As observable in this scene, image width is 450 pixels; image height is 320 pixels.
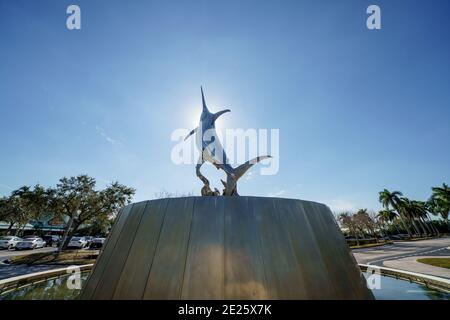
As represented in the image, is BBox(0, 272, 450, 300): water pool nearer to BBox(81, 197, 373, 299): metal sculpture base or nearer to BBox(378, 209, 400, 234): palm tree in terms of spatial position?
BBox(81, 197, 373, 299): metal sculpture base

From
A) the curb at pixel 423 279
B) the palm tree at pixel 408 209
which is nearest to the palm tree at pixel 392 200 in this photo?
the palm tree at pixel 408 209

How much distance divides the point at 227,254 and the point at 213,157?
226 inches

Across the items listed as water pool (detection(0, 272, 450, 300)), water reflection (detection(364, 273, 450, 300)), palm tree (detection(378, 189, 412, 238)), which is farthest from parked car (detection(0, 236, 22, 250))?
palm tree (detection(378, 189, 412, 238))

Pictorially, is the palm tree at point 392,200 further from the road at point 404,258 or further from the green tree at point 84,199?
the green tree at point 84,199

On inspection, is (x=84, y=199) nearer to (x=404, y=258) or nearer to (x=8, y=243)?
(x=8, y=243)

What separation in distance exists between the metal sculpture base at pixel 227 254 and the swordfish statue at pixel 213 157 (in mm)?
4074

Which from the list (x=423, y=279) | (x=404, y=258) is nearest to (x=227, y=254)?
(x=423, y=279)

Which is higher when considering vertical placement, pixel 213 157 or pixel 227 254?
pixel 213 157

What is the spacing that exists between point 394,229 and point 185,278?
8999 cm

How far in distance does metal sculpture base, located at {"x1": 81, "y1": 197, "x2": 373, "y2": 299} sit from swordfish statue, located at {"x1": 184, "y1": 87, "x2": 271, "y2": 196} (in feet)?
13.4

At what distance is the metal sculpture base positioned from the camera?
3086 mm

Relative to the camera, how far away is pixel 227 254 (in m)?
3.30

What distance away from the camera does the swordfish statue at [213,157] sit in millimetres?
8219
